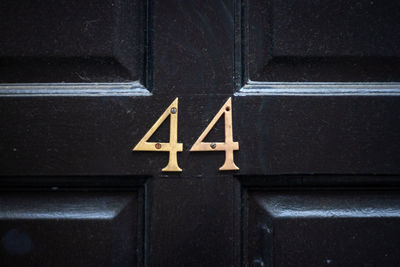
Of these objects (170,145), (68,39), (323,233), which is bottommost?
(323,233)

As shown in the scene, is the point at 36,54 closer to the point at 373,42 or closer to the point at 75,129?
the point at 75,129

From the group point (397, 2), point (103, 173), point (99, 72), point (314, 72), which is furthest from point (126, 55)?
point (397, 2)

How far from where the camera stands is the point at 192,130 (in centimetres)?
52

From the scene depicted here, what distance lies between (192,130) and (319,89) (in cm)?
22

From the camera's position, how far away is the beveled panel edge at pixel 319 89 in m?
0.52

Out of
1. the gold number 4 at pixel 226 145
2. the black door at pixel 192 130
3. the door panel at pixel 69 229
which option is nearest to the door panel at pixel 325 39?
the black door at pixel 192 130

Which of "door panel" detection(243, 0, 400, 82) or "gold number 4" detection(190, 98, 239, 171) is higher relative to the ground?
"door panel" detection(243, 0, 400, 82)

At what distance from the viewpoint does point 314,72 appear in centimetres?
53

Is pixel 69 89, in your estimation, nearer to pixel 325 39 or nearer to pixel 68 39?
pixel 68 39

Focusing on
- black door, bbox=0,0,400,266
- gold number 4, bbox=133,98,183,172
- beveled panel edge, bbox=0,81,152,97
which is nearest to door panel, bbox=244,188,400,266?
black door, bbox=0,0,400,266

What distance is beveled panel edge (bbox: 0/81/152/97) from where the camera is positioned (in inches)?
20.4

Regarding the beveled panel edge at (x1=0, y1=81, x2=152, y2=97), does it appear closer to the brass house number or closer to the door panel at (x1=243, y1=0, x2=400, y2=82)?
the brass house number

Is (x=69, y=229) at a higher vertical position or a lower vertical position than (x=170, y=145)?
lower

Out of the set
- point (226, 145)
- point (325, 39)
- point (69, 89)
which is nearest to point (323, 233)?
point (226, 145)
